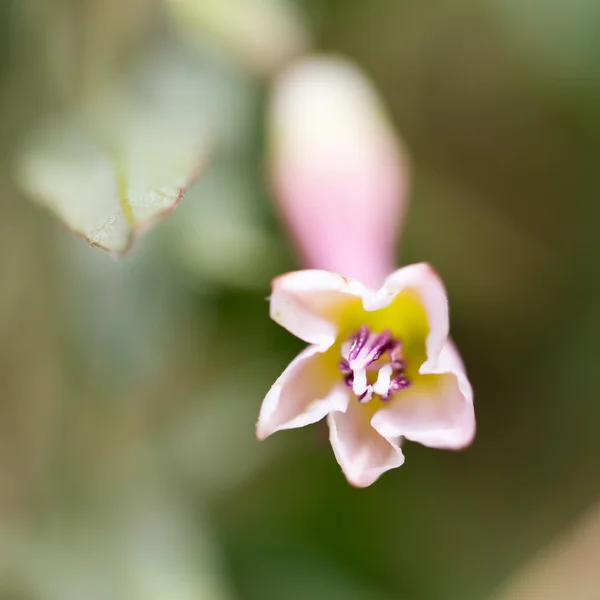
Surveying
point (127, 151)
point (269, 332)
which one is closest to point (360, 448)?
point (127, 151)

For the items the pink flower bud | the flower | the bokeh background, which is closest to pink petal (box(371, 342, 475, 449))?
the flower

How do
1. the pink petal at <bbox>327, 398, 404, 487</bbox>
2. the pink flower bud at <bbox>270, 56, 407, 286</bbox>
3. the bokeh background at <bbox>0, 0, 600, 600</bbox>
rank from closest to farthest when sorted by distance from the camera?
1. the pink petal at <bbox>327, 398, 404, 487</bbox>
2. the pink flower bud at <bbox>270, 56, 407, 286</bbox>
3. the bokeh background at <bbox>0, 0, 600, 600</bbox>

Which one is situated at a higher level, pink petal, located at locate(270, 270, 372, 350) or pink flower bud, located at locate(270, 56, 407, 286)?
pink petal, located at locate(270, 270, 372, 350)

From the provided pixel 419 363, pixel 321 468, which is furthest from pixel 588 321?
pixel 419 363

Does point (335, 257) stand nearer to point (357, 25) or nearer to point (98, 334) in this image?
point (98, 334)

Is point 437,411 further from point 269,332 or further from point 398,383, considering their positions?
point 269,332

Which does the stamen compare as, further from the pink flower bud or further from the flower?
the pink flower bud
